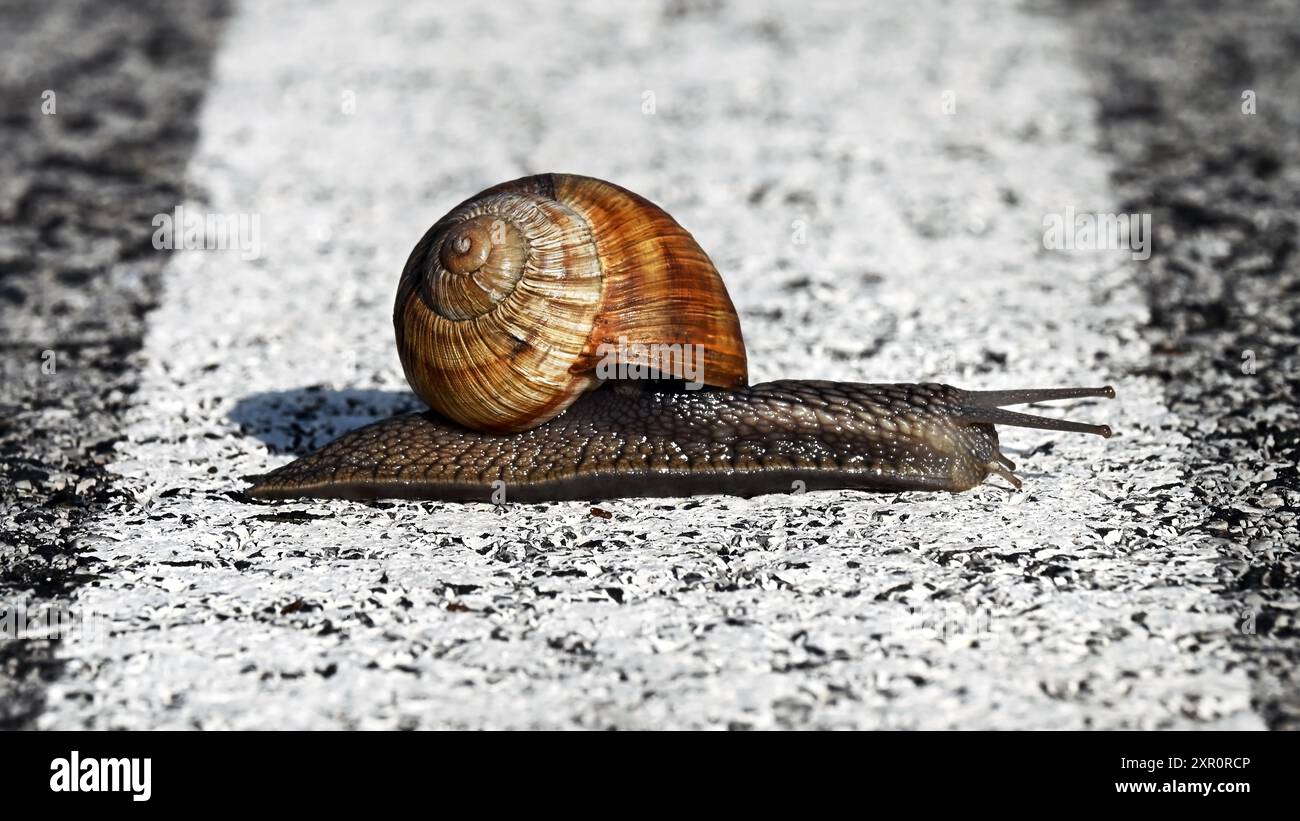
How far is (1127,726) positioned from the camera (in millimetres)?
2766

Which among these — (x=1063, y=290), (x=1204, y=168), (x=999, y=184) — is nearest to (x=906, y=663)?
(x=1063, y=290)

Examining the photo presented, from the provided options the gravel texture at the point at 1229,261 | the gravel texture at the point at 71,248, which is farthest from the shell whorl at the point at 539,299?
the gravel texture at the point at 1229,261

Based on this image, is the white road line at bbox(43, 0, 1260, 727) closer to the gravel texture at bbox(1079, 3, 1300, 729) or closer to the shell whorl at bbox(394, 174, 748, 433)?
the gravel texture at bbox(1079, 3, 1300, 729)

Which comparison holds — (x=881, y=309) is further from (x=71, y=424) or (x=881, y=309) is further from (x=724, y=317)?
(x=71, y=424)

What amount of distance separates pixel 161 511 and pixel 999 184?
366 cm

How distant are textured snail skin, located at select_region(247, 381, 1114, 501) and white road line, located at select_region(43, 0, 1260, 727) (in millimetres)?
65

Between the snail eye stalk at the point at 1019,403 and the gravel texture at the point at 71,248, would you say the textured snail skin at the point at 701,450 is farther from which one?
the gravel texture at the point at 71,248

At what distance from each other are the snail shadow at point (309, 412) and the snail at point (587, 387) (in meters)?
0.41

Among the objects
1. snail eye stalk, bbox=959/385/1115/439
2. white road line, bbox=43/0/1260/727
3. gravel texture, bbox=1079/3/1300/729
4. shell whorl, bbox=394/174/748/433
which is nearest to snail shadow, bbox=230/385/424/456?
white road line, bbox=43/0/1260/727

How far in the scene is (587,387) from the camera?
3852 mm

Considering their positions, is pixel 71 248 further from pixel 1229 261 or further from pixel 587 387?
pixel 1229 261

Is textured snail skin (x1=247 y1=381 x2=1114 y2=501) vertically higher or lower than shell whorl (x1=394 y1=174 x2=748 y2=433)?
lower

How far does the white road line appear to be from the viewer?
2.97 metres
